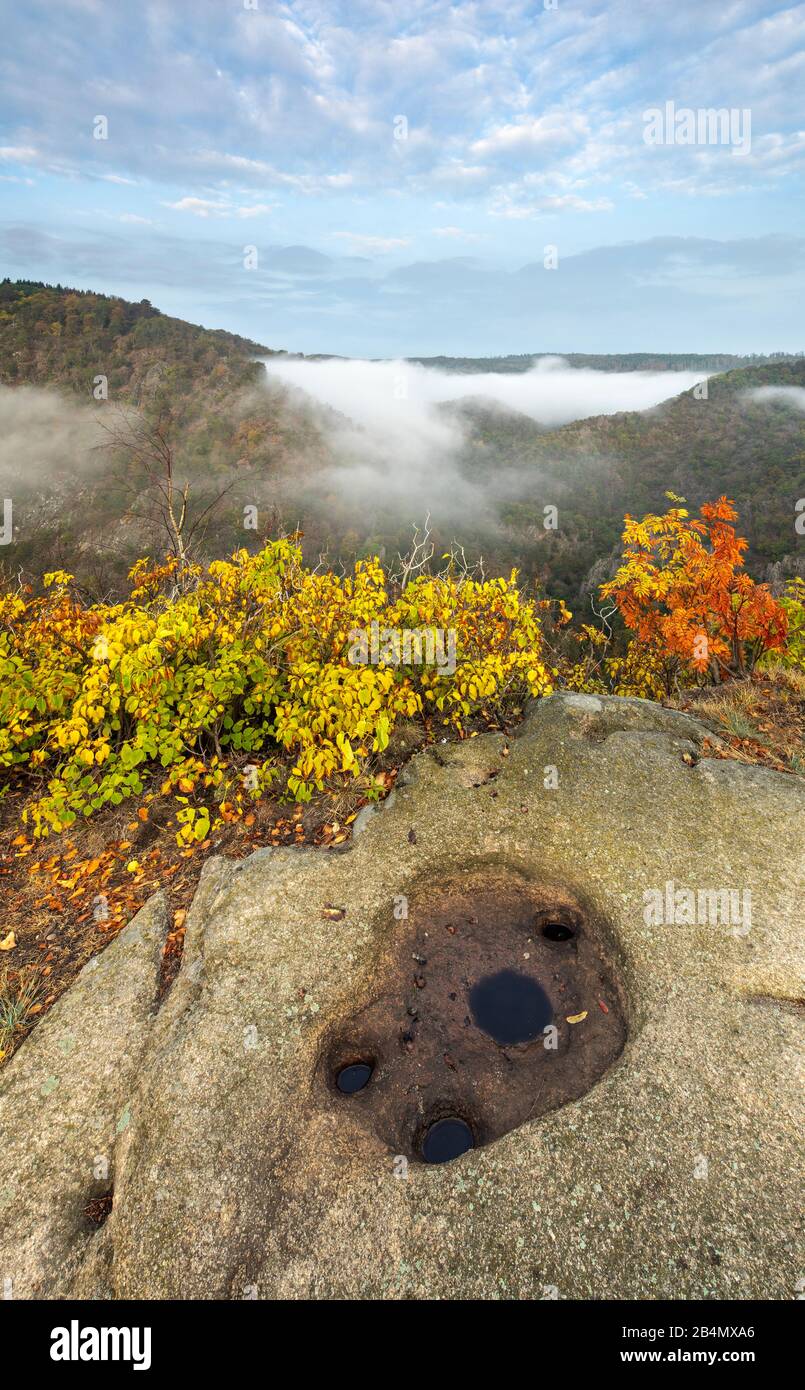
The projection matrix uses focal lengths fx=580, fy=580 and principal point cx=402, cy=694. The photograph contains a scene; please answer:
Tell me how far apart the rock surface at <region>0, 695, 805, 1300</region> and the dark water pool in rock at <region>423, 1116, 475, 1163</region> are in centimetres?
44

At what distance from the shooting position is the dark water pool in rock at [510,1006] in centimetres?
500

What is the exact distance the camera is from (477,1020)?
509 cm

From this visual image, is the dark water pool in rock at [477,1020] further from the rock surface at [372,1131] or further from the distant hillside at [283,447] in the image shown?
the distant hillside at [283,447]

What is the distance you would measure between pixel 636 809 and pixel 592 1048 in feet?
8.40

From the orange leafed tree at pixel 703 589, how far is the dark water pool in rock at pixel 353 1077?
8.97 metres

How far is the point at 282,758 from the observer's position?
7.79 metres

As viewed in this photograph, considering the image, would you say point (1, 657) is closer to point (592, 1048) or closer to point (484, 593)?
point (484, 593)

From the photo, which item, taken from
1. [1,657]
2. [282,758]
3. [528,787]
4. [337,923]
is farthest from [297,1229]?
[1,657]

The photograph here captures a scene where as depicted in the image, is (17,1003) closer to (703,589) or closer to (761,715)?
(761,715)

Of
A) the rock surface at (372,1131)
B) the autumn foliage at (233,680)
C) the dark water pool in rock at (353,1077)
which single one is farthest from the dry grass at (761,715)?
the dark water pool in rock at (353,1077)

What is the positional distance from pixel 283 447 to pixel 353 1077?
558 feet

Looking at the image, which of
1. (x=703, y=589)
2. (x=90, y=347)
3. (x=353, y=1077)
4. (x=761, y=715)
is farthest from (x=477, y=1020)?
(x=90, y=347)

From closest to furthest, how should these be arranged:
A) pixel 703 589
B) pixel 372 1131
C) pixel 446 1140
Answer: pixel 372 1131, pixel 446 1140, pixel 703 589

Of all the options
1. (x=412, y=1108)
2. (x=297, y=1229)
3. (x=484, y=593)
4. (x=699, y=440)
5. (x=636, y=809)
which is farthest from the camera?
(x=699, y=440)
